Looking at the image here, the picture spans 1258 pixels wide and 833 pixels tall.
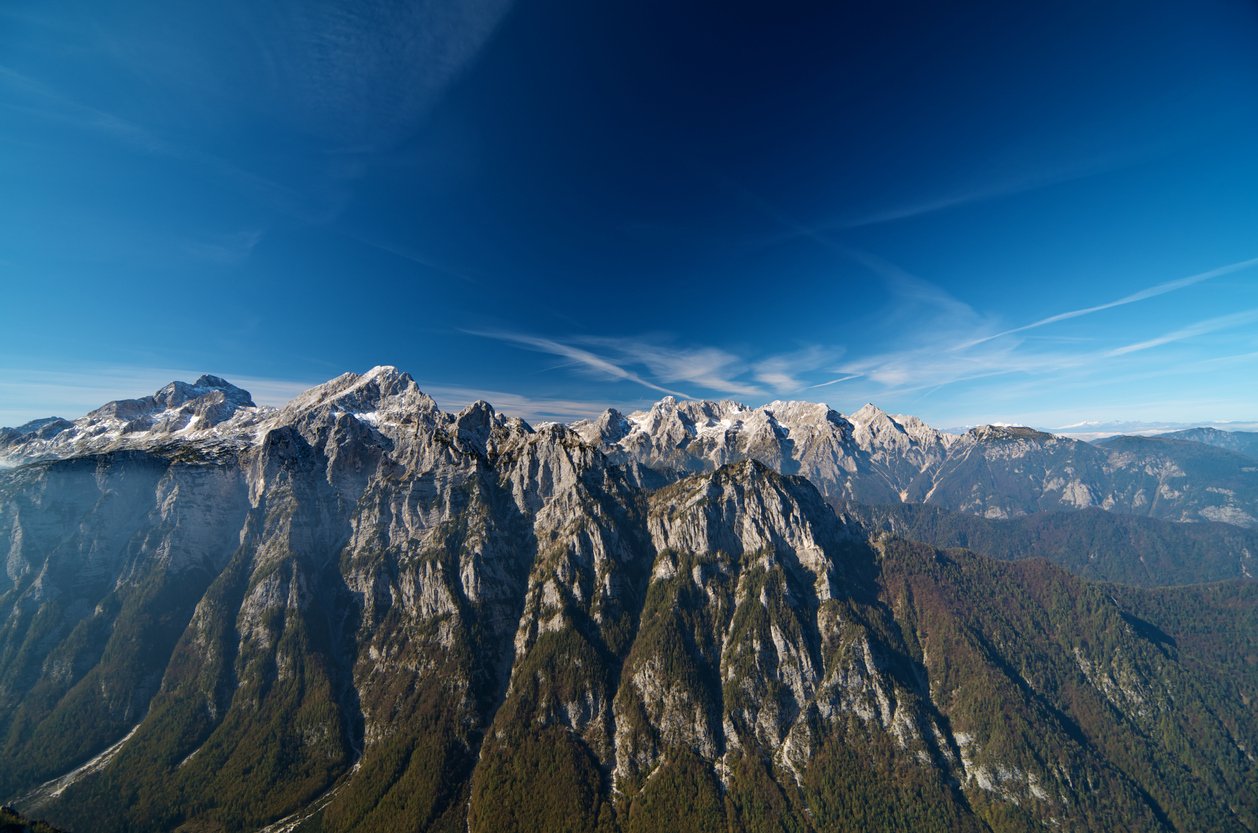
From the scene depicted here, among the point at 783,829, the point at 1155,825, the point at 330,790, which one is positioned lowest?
the point at 1155,825

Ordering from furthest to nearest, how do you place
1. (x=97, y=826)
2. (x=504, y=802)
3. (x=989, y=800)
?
1. (x=989, y=800)
2. (x=504, y=802)
3. (x=97, y=826)

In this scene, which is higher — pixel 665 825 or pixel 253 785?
pixel 253 785

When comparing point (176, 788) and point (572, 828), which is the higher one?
point (176, 788)

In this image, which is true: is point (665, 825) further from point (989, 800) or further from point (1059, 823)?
point (1059, 823)

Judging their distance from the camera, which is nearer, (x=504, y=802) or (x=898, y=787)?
(x=504, y=802)

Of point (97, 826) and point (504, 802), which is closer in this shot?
point (97, 826)

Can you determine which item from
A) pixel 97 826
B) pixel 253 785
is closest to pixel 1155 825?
pixel 253 785

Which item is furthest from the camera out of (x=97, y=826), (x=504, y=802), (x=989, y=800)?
(x=989, y=800)

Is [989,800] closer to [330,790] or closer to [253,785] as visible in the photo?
[330,790]

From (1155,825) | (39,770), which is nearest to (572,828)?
(39,770)
